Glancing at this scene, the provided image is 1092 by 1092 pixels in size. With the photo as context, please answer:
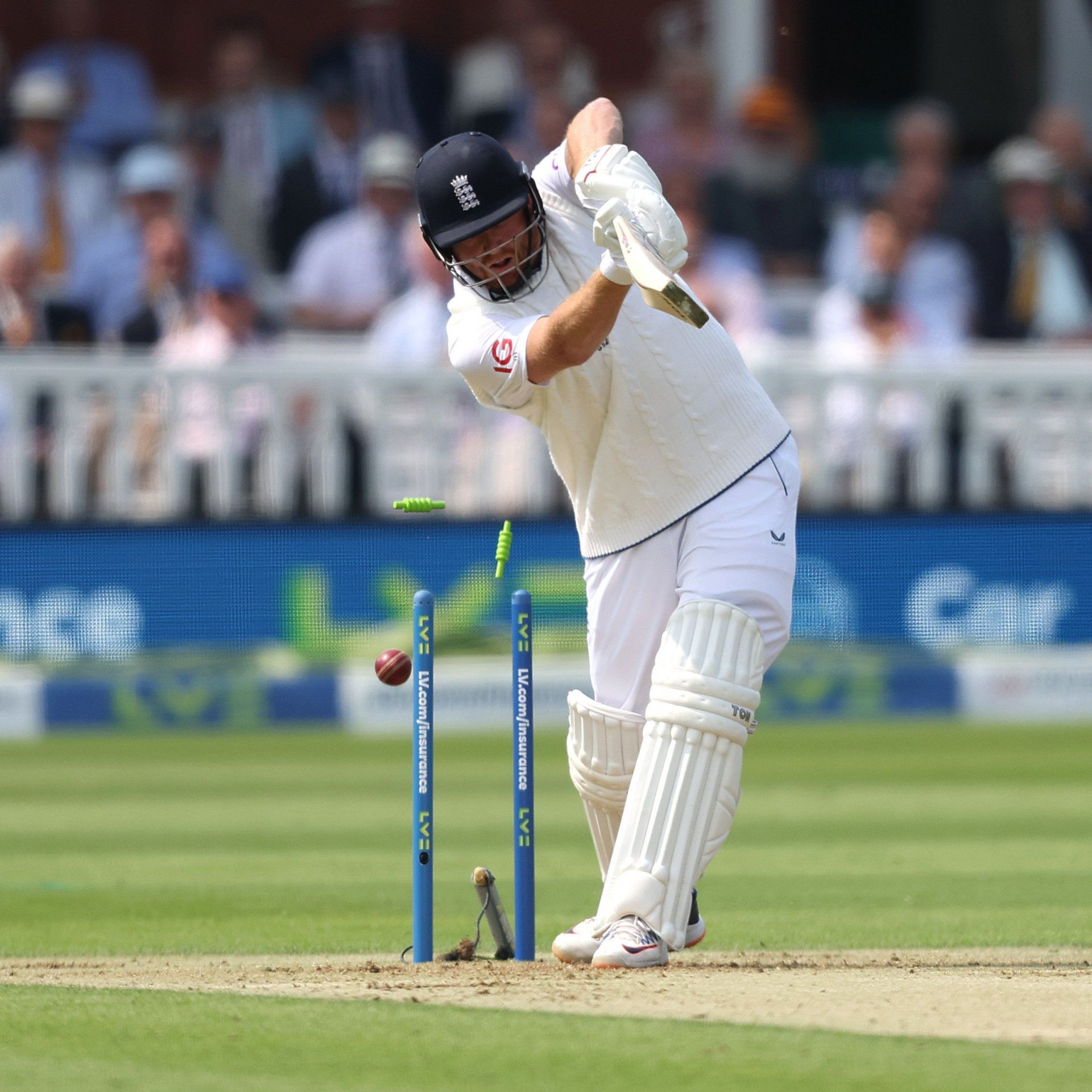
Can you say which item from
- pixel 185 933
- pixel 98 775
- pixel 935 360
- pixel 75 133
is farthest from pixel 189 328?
pixel 185 933

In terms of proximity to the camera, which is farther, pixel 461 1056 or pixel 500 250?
pixel 500 250

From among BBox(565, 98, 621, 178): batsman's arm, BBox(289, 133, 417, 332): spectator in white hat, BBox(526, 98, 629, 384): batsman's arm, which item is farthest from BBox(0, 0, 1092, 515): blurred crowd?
BBox(526, 98, 629, 384): batsman's arm

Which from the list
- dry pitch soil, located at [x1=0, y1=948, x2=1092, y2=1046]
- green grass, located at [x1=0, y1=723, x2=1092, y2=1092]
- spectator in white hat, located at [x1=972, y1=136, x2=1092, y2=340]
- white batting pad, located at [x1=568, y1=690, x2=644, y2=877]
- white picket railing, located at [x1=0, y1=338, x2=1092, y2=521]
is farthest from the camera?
spectator in white hat, located at [x1=972, y1=136, x2=1092, y2=340]

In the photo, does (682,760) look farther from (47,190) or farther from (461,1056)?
(47,190)

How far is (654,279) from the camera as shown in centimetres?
392

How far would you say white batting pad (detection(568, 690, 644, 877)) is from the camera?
15.0 ft

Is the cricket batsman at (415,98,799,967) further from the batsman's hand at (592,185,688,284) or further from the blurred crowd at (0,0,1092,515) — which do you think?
the blurred crowd at (0,0,1092,515)

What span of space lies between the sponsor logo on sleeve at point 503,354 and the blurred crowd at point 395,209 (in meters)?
6.13

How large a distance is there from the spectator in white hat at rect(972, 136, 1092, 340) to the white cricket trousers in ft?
24.2

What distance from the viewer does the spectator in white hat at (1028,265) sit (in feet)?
38.1

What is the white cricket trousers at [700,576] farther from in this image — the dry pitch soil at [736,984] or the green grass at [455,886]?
the green grass at [455,886]

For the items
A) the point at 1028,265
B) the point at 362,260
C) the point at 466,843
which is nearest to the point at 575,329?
the point at 466,843

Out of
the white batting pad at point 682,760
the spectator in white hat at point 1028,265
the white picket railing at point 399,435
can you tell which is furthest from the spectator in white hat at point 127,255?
the white batting pad at point 682,760

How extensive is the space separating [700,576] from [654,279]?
0.75 m
